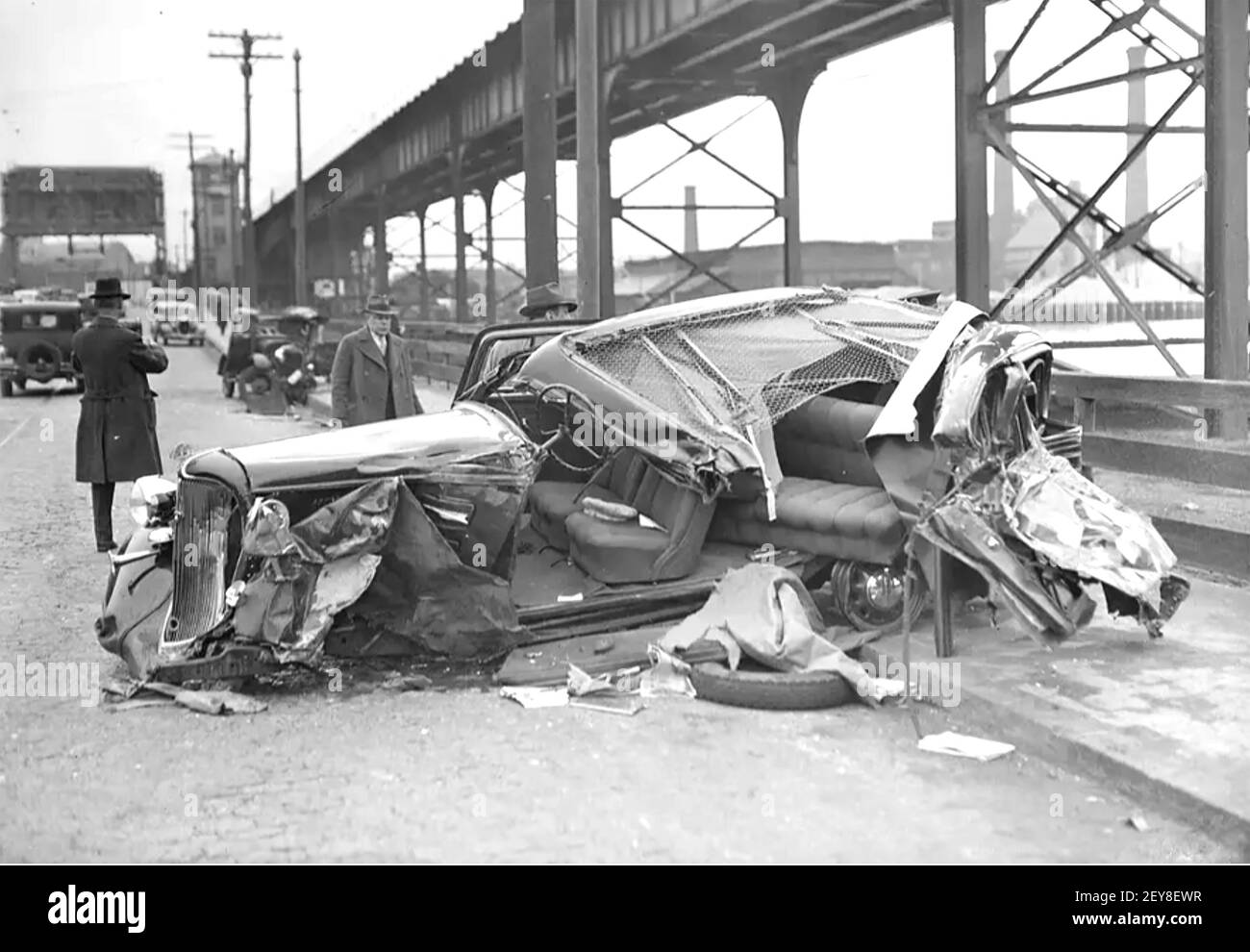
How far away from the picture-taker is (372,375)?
11.6 meters

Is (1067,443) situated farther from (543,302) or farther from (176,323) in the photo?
(176,323)

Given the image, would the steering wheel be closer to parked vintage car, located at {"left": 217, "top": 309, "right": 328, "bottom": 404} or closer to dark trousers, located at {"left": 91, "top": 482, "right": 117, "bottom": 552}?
dark trousers, located at {"left": 91, "top": 482, "right": 117, "bottom": 552}

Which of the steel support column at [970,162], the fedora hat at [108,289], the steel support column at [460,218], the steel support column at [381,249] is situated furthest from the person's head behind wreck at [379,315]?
the steel support column at [381,249]

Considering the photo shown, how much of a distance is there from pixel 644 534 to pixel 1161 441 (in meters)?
4.64

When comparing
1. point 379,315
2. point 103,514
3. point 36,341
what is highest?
point 36,341

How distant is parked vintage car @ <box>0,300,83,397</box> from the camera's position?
32.7m

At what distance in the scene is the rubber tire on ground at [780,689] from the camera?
258 inches

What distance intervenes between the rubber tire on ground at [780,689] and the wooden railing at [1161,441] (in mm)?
3647

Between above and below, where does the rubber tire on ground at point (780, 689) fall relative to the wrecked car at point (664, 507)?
below

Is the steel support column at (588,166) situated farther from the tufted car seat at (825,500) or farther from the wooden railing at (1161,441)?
the tufted car seat at (825,500)

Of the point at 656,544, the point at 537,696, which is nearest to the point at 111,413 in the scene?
the point at 656,544

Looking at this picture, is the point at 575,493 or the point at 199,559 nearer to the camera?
the point at 199,559

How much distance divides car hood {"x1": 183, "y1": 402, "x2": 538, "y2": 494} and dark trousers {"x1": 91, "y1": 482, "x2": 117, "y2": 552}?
4.07 metres

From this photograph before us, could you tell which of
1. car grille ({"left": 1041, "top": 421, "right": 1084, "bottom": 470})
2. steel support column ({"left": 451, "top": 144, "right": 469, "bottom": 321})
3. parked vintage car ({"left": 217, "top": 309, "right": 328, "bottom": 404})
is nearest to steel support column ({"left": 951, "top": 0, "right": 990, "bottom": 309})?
car grille ({"left": 1041, "top": 421, "right": 1084, "bottom": 470})
